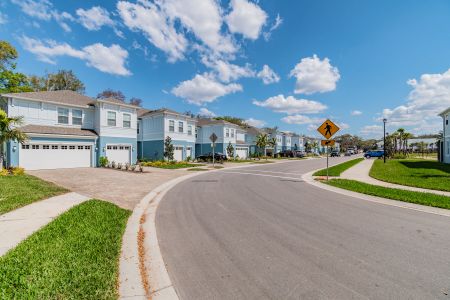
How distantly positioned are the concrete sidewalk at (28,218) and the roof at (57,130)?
15049 mm

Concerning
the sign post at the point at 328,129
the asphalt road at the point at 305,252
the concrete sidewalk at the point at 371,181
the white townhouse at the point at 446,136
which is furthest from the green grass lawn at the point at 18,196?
the white townhouse at the point at 446,136

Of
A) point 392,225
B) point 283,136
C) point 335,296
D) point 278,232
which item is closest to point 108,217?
point 278,232

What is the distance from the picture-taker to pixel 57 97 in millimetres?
22047

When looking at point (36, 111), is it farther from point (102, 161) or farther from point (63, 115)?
point (102, 161)

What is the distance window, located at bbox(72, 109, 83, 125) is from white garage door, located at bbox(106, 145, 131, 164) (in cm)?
382

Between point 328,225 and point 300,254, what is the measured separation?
2.04 m

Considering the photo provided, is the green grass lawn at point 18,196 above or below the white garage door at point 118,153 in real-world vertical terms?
below

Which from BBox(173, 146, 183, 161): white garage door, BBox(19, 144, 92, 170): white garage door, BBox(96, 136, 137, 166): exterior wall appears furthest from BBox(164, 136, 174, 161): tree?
BBox(19, 144, 92, 170): white garage door

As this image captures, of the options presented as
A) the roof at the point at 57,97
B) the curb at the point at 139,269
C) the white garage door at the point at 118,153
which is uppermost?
the roof at the point at 57,97

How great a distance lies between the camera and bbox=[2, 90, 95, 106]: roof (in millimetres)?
19828

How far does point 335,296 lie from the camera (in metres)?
2.95

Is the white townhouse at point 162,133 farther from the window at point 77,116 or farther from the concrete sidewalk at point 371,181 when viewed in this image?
the concrete sidewalk at point 371,181

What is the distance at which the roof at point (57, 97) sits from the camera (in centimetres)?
1983

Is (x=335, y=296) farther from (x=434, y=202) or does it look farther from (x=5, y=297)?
(x=434, y=202)
